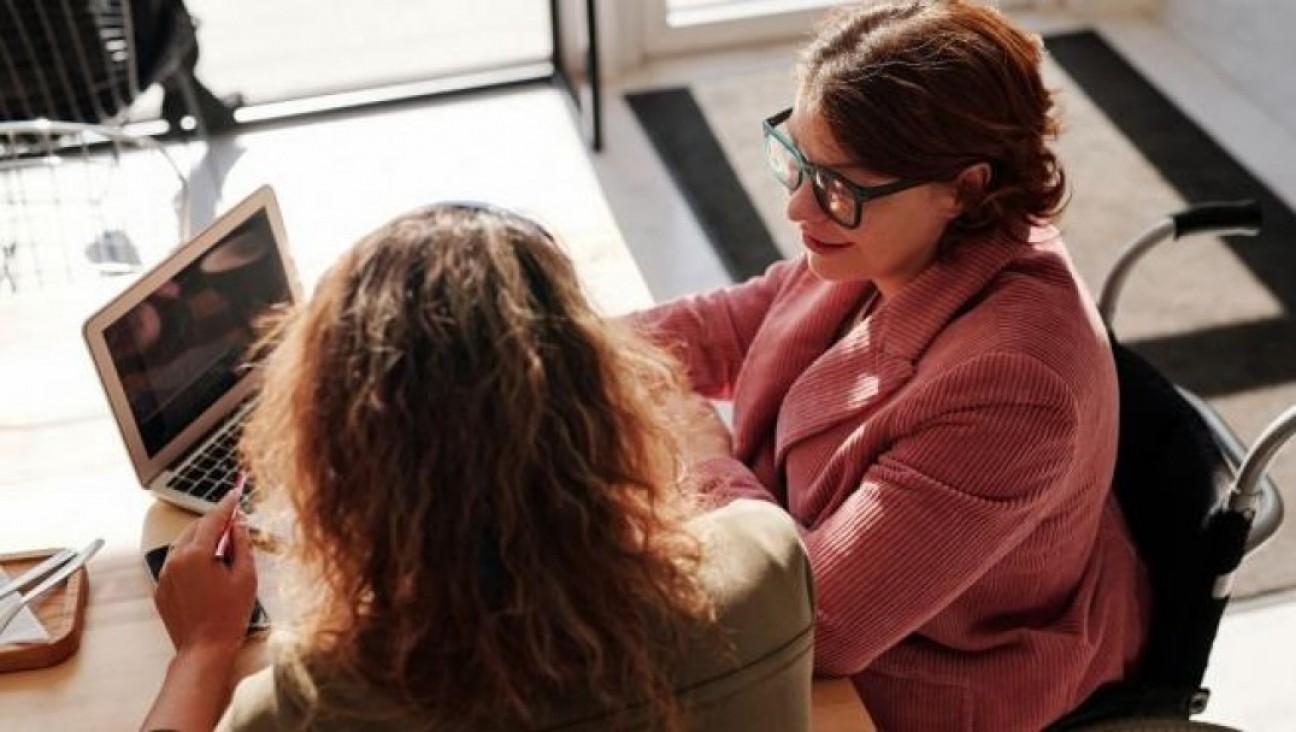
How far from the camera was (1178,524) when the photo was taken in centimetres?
158

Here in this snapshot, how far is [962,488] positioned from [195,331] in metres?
0.77

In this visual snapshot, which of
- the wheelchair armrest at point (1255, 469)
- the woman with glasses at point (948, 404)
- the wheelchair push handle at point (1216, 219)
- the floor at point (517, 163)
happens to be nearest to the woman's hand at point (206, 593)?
the woman with glasses at point (948, 404)

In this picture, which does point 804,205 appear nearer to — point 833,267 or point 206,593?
point 833,267

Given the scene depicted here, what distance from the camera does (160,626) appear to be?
4.80 feet

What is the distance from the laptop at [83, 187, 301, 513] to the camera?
1544mm

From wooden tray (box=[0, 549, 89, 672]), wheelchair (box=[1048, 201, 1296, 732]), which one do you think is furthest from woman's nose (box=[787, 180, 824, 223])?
wooden tray (box=[0, 549, 89, 672])

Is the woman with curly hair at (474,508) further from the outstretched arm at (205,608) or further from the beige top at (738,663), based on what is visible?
the outstretched arm at (205,608)

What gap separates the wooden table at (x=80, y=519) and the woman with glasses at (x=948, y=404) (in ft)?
0.48

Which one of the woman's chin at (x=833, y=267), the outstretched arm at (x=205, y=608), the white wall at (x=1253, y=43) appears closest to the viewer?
the outstretched arm at (x=205, y=608)

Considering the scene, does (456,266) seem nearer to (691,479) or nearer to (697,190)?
(691,479)

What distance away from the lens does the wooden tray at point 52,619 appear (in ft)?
4.66

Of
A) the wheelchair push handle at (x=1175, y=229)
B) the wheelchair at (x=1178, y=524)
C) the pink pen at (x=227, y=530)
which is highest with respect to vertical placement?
the pink pen at (x=227, y=530)

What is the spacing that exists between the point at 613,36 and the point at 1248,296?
60.2 inches

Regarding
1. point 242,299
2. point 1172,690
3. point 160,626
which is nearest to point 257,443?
point 160,626
